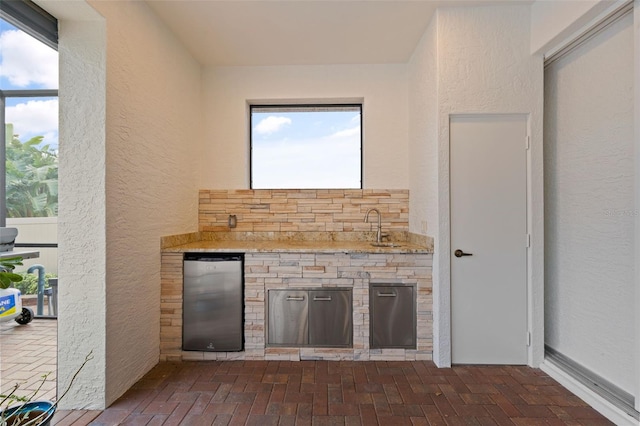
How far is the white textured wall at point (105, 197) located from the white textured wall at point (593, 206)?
3.29 meters

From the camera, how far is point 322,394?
224 centimetres

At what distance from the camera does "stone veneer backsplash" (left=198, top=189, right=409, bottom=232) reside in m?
3.52

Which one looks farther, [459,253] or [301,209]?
[301,209]

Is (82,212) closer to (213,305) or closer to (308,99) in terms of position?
(213,305)

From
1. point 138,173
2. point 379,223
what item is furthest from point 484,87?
point 138,173

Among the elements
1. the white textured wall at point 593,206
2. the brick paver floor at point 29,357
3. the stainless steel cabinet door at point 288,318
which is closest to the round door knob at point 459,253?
the white textured wall at point 593,206

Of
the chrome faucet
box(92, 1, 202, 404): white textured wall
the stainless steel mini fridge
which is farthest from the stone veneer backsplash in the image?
the stainless steel mini fridge

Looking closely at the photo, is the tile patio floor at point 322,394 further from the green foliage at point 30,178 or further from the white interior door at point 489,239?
the green foliage at point 30,178

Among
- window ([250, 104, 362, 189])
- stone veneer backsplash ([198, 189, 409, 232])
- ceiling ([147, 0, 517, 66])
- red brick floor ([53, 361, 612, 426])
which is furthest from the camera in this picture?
window ([250, 104, 362, 189])

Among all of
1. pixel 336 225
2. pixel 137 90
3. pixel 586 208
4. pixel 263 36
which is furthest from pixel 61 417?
pixel 586 208

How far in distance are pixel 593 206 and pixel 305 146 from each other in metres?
2.77

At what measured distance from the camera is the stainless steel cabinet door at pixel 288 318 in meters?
2.77

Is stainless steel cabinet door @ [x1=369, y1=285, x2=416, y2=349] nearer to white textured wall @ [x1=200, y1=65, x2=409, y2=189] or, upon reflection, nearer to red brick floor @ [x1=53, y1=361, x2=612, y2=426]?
red brick floor @ [x1=53, y1=361, x2=612, y2=426]

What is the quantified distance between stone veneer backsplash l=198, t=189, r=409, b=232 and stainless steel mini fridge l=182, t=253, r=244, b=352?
0.86 m
